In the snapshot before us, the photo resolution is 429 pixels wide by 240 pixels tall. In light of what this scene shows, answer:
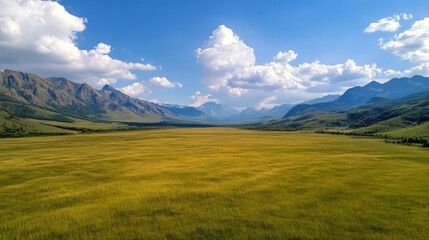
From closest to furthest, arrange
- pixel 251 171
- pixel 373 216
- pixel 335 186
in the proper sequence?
pixel 373 216 → pixel 335 186 → pixel 251 171

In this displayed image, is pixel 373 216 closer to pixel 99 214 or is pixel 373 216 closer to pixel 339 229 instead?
pixel 339 229

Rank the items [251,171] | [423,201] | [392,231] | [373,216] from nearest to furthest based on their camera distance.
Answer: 1. [392,231]
2. [373,216]
3. [423,201]
4. [251,171]

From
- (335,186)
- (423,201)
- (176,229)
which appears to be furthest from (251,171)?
(176,229)

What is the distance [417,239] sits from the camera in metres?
21.9

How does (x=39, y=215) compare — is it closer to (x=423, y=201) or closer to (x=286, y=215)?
(x=286, y=215)

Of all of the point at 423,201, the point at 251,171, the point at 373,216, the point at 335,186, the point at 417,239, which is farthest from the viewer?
the point at 251,171

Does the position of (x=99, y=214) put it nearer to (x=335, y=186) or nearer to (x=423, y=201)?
(x=335, y=186)

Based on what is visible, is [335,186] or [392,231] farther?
[335,186]

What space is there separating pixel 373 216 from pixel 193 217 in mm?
16461

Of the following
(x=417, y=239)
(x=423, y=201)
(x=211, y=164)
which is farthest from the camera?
(x=211, y=164)

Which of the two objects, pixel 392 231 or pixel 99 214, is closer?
pixel 392 231

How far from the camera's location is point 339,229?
23828 millimetres

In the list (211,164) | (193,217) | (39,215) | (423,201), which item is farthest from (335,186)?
(39,215)

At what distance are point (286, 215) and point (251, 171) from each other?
24001 millimetres
